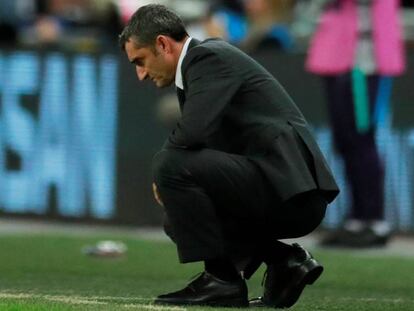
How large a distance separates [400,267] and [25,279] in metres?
2.56

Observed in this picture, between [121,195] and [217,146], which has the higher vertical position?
[217,146]

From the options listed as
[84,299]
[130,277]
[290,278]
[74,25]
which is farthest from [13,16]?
[290,278]

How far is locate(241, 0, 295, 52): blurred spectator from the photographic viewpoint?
496 inches

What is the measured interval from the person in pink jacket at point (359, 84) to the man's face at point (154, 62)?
4.47 m

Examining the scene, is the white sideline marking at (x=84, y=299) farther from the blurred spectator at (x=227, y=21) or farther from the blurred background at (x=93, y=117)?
the blurred spectator at (x=227, y=21)

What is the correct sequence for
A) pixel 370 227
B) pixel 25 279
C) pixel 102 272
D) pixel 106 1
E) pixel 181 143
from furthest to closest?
pixel 106 1 < pixel 370 227 < pixel 102 272 < pixel 25 279 < pixel 181 143

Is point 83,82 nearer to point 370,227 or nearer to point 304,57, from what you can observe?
point 304,57

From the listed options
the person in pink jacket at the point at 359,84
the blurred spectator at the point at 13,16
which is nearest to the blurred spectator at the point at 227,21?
the person in pink jacket at the point at 359,84

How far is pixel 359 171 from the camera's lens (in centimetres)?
1115

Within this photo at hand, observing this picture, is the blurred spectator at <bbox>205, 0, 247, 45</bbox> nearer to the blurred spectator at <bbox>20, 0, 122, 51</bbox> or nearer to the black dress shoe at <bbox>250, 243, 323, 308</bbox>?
the blurred spectator at <bbox>20, 0, 122, 51</bbox>

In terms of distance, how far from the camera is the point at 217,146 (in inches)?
269

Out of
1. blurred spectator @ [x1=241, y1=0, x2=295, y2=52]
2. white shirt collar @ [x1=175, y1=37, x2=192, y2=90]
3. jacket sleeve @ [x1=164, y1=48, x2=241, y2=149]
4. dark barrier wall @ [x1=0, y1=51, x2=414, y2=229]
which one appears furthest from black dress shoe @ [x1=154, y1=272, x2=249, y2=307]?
blurred spectator @ [x1=241, y1=0, x2=295, y2=52]

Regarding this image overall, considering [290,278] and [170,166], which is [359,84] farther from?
[170,166]

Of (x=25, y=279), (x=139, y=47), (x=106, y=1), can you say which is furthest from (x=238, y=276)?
(x=106, y=1)
